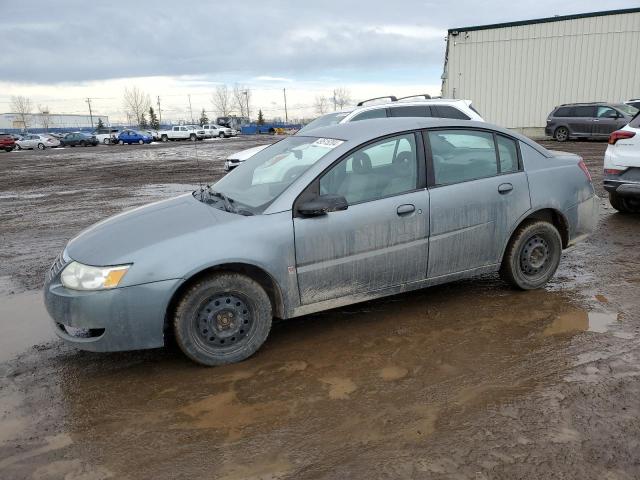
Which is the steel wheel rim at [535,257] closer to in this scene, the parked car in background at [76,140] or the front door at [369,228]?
the front door at [369,228]

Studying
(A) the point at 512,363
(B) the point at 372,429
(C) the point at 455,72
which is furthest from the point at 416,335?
(C) the point at 455,72

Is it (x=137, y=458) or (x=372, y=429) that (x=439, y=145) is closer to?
(x=372, y=429)

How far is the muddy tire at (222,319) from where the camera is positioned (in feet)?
11.8

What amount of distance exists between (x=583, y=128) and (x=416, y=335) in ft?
72.5

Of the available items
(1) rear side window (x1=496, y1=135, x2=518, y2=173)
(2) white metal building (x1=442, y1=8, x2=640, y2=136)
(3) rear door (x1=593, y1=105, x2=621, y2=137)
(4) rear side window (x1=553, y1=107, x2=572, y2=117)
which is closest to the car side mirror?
(1) rear side window (x1=496, y1=135, x2=518, y2=173)

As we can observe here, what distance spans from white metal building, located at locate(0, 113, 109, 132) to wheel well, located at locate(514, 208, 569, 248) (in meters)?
130

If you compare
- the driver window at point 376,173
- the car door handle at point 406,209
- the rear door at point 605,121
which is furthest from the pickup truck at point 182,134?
the car door handle at point 406,209

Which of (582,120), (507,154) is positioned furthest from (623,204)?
(582,120)

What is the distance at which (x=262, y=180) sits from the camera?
443 centimetres

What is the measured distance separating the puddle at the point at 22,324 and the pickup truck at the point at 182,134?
55.5 metres

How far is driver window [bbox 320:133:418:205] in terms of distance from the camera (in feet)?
13.3

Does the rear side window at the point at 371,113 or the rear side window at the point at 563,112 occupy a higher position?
the rear side window at the point at 371,113

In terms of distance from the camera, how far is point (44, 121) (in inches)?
5172

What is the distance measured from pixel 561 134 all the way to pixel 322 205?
23237mm
